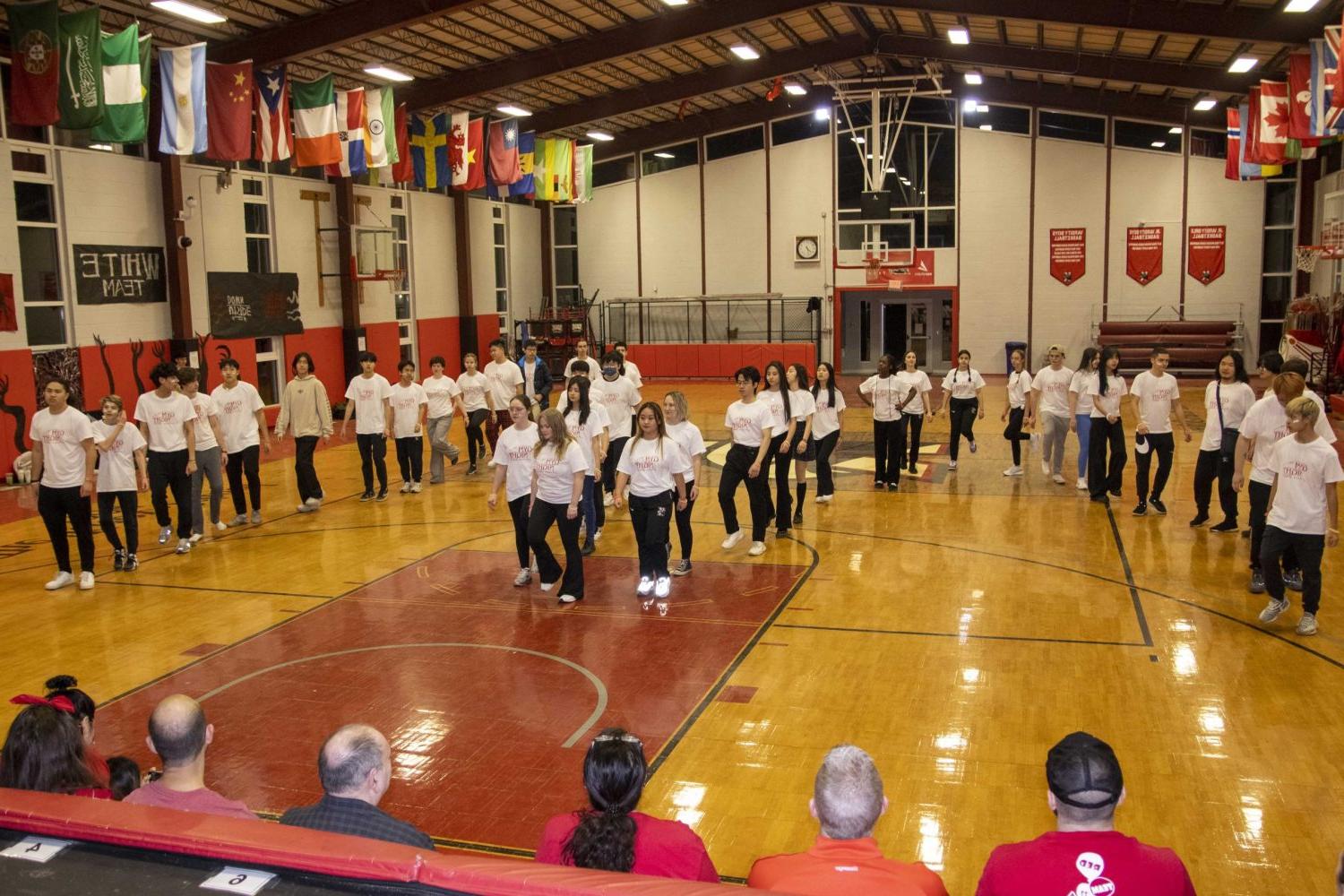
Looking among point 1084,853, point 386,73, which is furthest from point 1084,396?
point 386,73

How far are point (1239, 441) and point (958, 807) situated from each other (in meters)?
5.50

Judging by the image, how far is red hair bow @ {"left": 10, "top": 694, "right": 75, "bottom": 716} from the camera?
3.92 meters

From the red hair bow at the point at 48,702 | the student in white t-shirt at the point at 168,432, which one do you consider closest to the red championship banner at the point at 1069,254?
the student in white t-shirt at the point at 168,432

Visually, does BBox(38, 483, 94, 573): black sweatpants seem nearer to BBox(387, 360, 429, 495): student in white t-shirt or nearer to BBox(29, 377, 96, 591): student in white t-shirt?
BBox(29, 377, 96, 591): student in white t-shirt

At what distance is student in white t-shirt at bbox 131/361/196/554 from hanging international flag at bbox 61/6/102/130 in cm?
569

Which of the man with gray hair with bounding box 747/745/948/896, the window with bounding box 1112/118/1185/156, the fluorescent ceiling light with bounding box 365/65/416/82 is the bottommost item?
the man with gray hair with bounding box 747/745/948/896

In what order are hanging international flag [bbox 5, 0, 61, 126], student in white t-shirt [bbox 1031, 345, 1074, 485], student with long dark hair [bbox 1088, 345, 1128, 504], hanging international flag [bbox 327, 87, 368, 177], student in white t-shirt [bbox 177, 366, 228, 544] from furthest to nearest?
hanging international flag [bbox 327, 87, 368, 177] < hanging international flag [bbox 5, 0, 61, 126] < student in white t-shirt [bbox 1031, 345, 1074, 485] < student with long dark hair [bbox 1088, 345, 1128, 504] < student in white t-shirt [bbox 177, 366, 228, 544]

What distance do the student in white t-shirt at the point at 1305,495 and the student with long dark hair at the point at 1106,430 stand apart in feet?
14.4

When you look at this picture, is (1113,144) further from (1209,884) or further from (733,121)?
(1209,884)

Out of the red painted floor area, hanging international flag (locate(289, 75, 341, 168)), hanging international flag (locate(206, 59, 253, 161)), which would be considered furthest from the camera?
hanging international flag (locate(289, 75, 341, 168))

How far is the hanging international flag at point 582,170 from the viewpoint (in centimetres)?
2719

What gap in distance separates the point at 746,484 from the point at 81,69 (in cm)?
1061

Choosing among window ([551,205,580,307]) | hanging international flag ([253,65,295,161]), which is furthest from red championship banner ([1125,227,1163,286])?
hanging international flag ([253,65,295,161])

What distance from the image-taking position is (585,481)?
1086 centimetres
